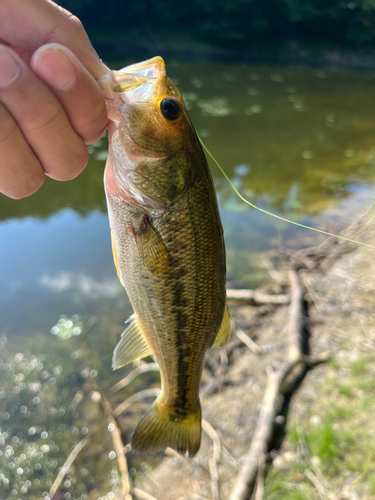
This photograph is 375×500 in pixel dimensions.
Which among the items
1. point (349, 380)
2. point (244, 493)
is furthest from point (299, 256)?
point (244, 493)

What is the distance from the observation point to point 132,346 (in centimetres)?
191

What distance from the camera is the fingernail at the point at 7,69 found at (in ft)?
3.64

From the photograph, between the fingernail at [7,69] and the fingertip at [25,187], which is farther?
the fingertip at [25,187]

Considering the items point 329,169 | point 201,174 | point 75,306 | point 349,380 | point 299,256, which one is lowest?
point 329,169

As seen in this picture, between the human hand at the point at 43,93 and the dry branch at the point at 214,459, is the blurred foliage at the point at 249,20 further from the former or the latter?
the human hand at the point at 43,93

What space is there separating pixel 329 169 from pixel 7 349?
9.23 metres

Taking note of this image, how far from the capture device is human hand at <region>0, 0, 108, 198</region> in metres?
1.17

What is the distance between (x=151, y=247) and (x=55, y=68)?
749 mm

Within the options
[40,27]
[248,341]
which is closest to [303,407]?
[248,341]

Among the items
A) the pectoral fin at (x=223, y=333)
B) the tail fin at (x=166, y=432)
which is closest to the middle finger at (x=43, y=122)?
the pectoral fin at (x=223, y=333)

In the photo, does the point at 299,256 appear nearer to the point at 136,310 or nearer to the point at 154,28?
the point at 136,310

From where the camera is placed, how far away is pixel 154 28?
97.0ft

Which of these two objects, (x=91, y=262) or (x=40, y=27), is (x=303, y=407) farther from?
(x=91, y=262)

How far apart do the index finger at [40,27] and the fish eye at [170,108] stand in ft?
1.04
